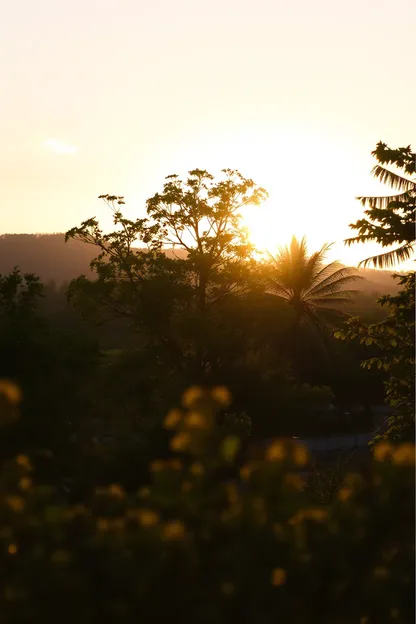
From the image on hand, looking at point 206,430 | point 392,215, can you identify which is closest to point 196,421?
point 206,430

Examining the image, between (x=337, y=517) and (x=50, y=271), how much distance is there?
138 m

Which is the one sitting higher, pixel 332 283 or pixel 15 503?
pixel 332 283

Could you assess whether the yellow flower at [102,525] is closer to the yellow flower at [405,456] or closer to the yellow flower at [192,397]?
the yellow flower at [192,397]

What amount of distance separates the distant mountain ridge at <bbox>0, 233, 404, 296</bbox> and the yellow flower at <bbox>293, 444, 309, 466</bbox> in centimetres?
12826

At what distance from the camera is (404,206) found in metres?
23.3

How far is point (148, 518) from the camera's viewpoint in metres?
4.07

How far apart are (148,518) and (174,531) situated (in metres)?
0.14

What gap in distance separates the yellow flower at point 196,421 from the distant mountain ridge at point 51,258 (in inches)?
5047

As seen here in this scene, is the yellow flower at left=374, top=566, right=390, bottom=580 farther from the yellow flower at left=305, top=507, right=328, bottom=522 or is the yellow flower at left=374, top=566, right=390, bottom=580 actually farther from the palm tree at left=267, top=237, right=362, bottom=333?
the palm tree at left=267, top=237, right=362, bottom=333

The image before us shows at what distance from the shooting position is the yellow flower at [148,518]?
4047 mm

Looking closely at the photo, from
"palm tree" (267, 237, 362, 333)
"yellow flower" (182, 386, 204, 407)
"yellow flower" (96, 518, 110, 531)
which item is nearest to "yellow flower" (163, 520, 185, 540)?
"yellow flower" (96, 518, 110, 531)

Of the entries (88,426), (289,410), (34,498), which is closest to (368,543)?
(34,498)

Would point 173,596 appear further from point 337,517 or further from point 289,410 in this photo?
point 289,410

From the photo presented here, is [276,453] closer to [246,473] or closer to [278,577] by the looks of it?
[246,473]
